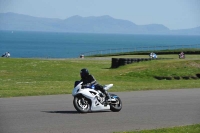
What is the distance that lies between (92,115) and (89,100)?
0.64m

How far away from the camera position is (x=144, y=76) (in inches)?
1374

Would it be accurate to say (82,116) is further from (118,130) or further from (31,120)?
(118,130)

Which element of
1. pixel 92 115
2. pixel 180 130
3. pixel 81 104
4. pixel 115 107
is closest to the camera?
pixel 180 130

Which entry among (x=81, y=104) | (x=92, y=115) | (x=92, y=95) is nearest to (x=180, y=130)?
(x=92, y=115)

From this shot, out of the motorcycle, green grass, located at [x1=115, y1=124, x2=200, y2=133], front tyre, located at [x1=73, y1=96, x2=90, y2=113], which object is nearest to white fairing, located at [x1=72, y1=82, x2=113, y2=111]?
the motorcycle

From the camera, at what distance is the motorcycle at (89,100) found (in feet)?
50.5

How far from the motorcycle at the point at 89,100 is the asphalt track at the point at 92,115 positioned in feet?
0.67

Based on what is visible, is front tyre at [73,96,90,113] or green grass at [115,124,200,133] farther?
front tyre at [73,96,90,113]

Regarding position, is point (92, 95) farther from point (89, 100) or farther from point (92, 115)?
point (92, 115)

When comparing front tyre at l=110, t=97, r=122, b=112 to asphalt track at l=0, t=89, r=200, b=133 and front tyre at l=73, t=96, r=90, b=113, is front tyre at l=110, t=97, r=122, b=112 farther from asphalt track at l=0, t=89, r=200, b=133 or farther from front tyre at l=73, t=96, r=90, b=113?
front tyre at l=73, t=96, r=90, b=113

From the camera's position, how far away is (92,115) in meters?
15.1

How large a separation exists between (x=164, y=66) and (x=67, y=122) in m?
24.4

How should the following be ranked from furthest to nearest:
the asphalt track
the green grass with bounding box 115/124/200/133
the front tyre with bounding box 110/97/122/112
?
1. the front tyre with bounding box 110/97/122/112
2. the asphalt track
3. the green grass with bounding box 115/124/200/133

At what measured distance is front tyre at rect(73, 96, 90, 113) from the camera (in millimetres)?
15382
